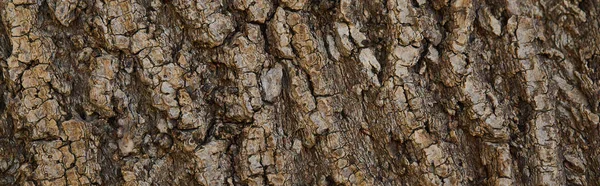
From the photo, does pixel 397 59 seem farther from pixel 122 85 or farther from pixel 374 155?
pixel 122 85

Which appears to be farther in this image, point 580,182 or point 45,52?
point 580,182

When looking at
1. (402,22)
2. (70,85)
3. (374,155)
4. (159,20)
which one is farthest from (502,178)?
(70,85)

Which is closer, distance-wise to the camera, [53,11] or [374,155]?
[53,11]

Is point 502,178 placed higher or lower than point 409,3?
lower

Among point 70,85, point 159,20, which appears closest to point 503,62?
point 159,20

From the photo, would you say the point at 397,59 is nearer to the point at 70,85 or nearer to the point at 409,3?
the point at 409,3

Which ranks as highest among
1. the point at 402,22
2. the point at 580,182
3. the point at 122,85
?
the point at 402,22
